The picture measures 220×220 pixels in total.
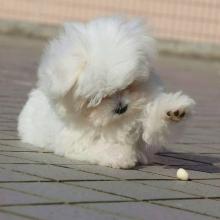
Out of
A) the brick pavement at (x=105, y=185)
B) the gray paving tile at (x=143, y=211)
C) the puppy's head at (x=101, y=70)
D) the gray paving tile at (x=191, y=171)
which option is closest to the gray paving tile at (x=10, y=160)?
the brick pavement at (x=105, y=185)

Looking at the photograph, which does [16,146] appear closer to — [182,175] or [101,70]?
[101,70]

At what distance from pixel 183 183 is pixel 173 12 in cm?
1217

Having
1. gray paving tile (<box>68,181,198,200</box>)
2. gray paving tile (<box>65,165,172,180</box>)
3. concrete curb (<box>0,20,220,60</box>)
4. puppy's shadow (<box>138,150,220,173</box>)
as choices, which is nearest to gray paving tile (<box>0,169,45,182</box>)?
gray paving tile (<box>68,181,198,200</box>)

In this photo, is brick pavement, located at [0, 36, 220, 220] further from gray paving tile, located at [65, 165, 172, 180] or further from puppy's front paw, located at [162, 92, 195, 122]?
puppy's front paw, located at [162, 92, 195, 122]

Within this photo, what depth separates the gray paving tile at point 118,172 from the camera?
5.05 m

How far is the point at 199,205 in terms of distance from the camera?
14.5ft

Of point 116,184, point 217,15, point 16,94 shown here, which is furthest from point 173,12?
point 116,184

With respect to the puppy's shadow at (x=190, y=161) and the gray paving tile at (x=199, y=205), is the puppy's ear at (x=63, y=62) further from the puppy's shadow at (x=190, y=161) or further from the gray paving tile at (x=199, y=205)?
the gray paving tile at (x=199, y=205)

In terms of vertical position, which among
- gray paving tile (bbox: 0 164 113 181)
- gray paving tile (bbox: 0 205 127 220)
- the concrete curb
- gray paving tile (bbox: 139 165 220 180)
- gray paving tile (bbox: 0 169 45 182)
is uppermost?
the concrete curb

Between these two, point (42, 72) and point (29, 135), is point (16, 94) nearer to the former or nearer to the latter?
point (29, 135)

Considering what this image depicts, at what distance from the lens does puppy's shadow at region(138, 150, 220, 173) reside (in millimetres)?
5730

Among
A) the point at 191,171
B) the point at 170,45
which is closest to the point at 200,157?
the point at 191,171

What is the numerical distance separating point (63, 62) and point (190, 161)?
1347 millimetres

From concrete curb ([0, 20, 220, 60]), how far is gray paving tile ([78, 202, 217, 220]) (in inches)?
474
